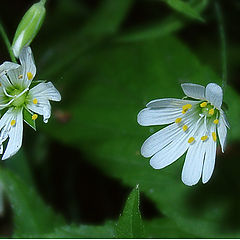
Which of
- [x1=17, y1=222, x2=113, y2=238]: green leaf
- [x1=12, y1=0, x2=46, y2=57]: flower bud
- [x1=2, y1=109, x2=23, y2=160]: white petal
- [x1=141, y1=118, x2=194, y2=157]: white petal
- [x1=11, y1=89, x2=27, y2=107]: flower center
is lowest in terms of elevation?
[x1=17, y1=222, x2=113, y2=238]: green leaf

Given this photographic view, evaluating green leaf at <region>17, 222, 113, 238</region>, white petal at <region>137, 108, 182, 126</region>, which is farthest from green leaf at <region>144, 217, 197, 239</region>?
white petal at <region>137, 108, 182, 126</region>

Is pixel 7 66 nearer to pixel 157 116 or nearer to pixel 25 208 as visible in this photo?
pixel 157 116

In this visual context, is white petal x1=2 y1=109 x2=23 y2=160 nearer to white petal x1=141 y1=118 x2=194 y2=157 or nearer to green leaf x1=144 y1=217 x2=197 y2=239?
white petal x1=141 y1=118 x2=194 y2=157

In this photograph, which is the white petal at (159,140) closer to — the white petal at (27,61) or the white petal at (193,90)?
the white petal at (193,90)

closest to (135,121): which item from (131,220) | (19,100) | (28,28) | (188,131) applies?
(188,131)

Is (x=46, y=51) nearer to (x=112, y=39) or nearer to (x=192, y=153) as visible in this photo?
(x=112, y=39)

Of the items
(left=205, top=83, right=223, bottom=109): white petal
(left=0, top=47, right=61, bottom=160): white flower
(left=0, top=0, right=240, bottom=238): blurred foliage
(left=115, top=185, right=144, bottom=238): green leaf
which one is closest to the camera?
(left=115, top=185, right=144, bottom=238): green leaf

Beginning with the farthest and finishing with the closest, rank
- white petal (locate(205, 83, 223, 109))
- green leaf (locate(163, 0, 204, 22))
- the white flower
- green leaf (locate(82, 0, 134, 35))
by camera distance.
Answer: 1. green leaf (locate(82, 0, 134, 35))
2. green leaf (locate(163, 0, 204, 22))
3. the white flower
4. white petal (locate(205, 83, 223, 109))

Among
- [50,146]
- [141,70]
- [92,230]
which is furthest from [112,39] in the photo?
[92,230]
